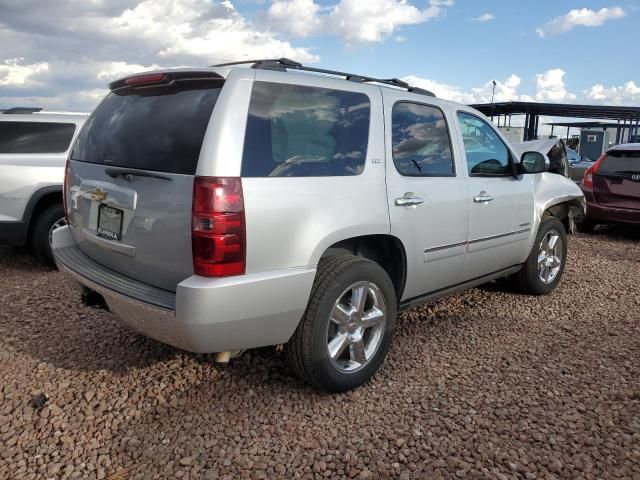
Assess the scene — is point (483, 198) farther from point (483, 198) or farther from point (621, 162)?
point (621, 162)

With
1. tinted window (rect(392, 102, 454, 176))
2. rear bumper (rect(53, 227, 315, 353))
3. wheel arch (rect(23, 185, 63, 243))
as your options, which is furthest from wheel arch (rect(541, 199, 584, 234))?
wheel arch (rect(23, 185, 63, 243))

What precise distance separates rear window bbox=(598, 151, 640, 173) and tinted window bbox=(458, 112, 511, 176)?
185 inches

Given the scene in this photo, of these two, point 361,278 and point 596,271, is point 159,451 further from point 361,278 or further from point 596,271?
point 596,271

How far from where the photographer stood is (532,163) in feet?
14.8

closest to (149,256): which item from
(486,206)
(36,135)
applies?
(486,206)

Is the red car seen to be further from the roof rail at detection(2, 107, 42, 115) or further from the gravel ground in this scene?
the roof rail at detection(2, 107, 42, 115)

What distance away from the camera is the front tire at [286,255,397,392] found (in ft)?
9.38

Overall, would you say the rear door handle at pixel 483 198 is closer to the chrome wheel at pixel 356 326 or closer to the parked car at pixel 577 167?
the chrome wheel at pixel 356 326

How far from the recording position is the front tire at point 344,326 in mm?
2859

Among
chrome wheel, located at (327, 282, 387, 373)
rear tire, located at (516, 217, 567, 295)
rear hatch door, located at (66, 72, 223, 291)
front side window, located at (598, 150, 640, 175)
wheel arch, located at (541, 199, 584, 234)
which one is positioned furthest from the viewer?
front side window, located at (598, 150, 640, 175)

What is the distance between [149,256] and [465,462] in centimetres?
182

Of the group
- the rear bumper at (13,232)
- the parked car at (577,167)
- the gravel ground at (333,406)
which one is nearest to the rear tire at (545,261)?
the gravel ground at (333,406)

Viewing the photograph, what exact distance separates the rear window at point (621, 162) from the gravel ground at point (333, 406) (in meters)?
4.44

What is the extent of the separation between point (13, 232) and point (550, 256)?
5.40m
